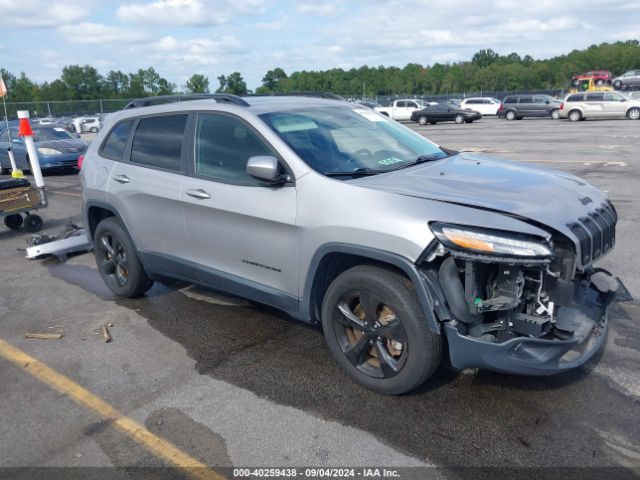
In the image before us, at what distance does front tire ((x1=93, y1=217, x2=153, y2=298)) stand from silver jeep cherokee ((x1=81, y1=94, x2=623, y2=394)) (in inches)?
3.9

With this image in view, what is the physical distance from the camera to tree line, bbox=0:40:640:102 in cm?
9600

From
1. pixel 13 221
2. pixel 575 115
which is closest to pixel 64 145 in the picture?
pixel 13 221

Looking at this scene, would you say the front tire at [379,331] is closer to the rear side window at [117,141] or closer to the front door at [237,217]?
the front door at [237,217]

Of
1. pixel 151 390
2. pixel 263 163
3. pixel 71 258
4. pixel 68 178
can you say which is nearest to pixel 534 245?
pixel 263 163

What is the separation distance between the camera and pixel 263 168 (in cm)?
373

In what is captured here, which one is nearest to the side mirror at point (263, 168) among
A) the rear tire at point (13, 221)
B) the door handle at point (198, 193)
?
the door handle at point (198, 193)

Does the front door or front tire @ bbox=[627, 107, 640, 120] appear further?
front tire @ bbox=[627, 107, 640, 120]

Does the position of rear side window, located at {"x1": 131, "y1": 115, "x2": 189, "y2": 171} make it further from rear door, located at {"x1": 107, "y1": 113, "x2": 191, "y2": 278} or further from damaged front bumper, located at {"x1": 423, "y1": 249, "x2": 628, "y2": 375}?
damaged front bumper, located at {"x1": 423, "y1": 249, "x2": 628, "y2": 375}

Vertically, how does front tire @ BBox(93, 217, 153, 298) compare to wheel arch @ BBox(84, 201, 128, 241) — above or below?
below

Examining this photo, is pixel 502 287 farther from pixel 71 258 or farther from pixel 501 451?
pixel 71 258

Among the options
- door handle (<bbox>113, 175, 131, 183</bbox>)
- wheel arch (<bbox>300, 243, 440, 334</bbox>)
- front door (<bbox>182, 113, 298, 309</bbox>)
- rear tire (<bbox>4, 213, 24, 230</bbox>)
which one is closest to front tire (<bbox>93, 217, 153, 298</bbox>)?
door handle (<bbox>113, 175, 131, 183</bbox>)

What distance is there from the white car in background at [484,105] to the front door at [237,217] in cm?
4029

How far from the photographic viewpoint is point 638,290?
5.28 m

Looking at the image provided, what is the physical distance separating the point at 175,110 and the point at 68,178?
12.3 metres
